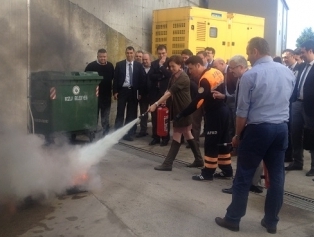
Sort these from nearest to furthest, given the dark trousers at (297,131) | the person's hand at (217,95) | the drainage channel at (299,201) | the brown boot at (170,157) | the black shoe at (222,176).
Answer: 1. the drainage channel at (299,201)
2. the person's hand at (217,95)
3. the black shoe at (222,176)
4. the brown boot at (170,157)
5. the dark trousers at (297,131)

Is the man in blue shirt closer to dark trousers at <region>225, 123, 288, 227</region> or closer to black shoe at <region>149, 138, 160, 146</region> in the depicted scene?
dark trousers at <region>225, 123, 288, 227</region>

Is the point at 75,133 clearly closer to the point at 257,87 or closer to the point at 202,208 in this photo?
the point at 202,208

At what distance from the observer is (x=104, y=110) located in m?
9.52

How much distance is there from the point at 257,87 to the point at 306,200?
2130mm

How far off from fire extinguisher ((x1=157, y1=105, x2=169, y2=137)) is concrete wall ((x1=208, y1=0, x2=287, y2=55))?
8275 mm

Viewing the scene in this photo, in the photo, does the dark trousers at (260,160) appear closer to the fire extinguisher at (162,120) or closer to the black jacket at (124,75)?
the fire extinguisher at (162,120)

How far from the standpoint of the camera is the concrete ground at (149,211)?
4.38 meters

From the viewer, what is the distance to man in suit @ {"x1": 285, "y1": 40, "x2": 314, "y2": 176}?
626 centimetres

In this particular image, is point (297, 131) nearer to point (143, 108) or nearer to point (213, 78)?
point (213, 78)

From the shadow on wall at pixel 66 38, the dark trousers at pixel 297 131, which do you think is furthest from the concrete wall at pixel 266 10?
the dark trousers at pixel 297 131

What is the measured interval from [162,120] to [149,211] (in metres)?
3.61

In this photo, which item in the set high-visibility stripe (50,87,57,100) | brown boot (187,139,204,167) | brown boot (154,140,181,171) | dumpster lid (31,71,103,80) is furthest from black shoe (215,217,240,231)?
dumpster lid (31,71,103,80)

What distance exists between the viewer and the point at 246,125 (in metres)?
4.38

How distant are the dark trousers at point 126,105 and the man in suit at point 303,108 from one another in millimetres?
3520
